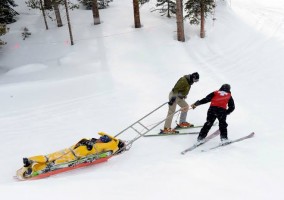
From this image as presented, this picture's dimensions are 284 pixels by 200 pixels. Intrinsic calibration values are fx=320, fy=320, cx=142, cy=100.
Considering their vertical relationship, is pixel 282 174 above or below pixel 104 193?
below

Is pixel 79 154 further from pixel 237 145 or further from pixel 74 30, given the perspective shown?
pixel 74 30

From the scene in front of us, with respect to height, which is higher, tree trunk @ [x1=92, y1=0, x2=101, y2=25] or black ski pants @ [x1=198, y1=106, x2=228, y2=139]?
tree trunk @ [x1=92, y1=0, x2=101, y2=25]

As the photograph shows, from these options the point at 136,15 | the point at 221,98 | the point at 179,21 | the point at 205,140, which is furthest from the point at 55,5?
the point at 221,98

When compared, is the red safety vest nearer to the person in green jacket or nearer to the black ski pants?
the black ski pants

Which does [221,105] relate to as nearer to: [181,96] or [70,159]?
[181,96]

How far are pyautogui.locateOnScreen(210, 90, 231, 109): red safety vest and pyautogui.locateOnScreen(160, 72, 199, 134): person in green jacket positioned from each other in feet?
3.12

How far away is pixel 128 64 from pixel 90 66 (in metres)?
1.96

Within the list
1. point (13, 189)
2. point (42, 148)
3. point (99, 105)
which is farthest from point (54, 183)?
point (99, 105)

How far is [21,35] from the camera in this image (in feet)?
69.5

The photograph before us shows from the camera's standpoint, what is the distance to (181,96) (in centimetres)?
925

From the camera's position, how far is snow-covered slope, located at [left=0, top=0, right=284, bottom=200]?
6.36 metres

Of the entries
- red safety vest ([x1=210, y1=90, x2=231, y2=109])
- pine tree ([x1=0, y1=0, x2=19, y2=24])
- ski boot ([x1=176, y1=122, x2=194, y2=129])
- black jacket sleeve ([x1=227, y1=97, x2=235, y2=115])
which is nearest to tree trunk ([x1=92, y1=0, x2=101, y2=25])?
pine tree ([x1=0, y1=0, x2=19, y2=24])

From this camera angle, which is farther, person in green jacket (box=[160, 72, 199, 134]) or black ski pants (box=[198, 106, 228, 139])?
person in green jacket (box=[160, 72, 199, 134])

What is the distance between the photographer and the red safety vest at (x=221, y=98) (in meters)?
8.11
